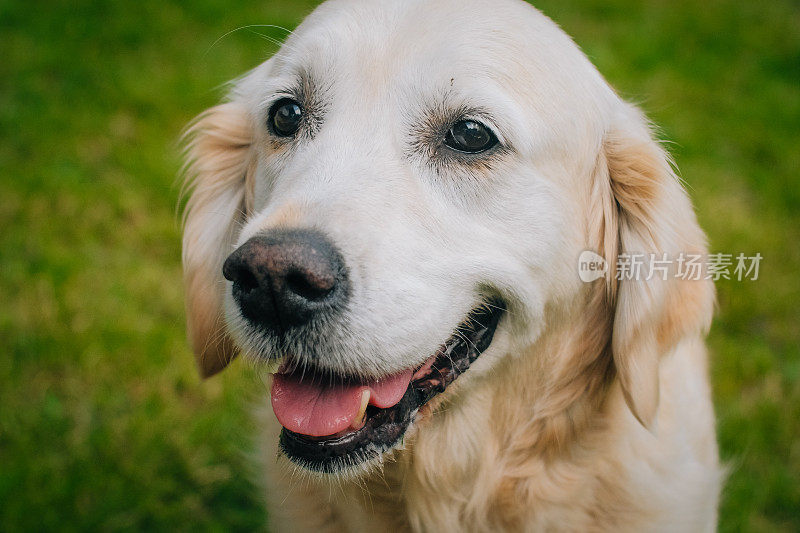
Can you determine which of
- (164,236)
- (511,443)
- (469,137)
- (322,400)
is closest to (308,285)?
(322,400)

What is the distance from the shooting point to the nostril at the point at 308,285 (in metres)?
1.71

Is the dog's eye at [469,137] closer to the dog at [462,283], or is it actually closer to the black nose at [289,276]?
the dog at [462,283]

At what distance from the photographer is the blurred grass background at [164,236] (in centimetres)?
326

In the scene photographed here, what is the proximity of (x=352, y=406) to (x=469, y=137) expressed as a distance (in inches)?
34.5

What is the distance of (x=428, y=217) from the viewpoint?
2002 millimetres

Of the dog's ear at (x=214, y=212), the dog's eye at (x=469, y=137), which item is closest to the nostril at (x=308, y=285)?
the dog's eye at (x=469, y=137)

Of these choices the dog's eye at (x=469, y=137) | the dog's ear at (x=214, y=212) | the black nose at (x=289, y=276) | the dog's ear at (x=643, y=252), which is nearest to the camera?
the black nose at (x=289, y=276)

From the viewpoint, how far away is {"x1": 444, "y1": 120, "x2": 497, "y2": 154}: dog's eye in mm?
2070

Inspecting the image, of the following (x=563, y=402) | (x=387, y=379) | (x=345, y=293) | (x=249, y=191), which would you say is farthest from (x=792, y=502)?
(x=249, y=191)

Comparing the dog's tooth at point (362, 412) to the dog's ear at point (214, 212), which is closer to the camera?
the dog's tooth at point (362, 412)

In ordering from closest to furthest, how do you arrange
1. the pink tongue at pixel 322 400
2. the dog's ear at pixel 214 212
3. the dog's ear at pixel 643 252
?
the pink tongue at pixel 322 400
the dog's ear at pixel 643 252
the dog's ear at pixel 214 212

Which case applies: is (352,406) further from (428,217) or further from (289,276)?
(428,217)

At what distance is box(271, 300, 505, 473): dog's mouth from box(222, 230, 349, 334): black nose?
28 cm

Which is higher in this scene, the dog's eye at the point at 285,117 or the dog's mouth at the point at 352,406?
the dog's eye at the point at 285,117
